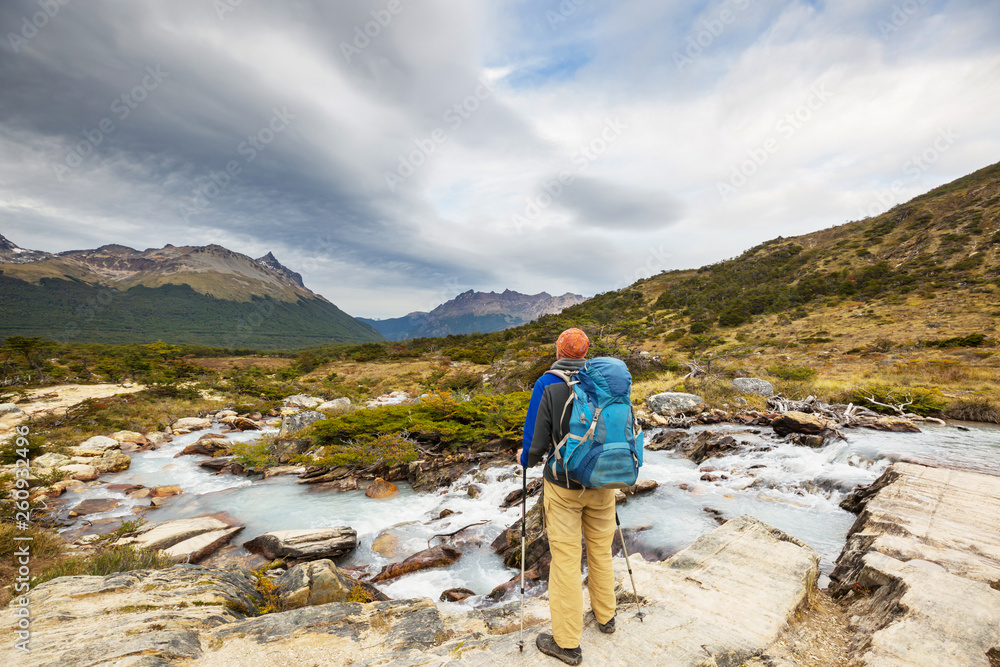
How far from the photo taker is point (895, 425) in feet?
37.5

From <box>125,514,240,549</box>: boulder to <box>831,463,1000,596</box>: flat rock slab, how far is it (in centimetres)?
1081

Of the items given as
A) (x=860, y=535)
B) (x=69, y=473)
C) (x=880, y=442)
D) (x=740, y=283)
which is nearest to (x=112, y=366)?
(x=69, y=473)

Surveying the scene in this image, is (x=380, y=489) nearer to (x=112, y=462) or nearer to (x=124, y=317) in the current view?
(x=112, y=462)

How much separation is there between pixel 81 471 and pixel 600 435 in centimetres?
1652

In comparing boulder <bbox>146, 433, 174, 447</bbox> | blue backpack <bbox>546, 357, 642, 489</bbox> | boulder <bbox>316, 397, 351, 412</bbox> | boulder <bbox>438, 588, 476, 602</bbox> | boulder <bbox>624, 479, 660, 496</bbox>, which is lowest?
boulder <bbox>438, 588, 476, 602</bbox>

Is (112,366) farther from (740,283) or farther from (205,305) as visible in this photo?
(205,305)

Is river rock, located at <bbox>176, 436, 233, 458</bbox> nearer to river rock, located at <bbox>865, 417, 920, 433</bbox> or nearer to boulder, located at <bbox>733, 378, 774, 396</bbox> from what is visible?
boulder, located at <bbox>733, 378, 774, 396</bbox>

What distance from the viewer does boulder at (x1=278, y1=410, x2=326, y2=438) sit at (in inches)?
576

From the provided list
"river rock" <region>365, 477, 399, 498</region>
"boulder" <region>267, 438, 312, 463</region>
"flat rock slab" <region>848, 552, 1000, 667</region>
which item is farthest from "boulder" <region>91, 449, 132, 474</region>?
"flat rock slab" <region>848, 552, 1000, 667</region>

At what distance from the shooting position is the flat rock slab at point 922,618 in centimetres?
298

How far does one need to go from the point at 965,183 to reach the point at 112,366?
109360 mm

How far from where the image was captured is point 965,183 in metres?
57.3

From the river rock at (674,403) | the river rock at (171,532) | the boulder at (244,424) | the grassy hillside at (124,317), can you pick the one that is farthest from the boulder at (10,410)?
the grassy hillside at (124,317)

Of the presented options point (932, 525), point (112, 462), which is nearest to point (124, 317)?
point (112, 462)
